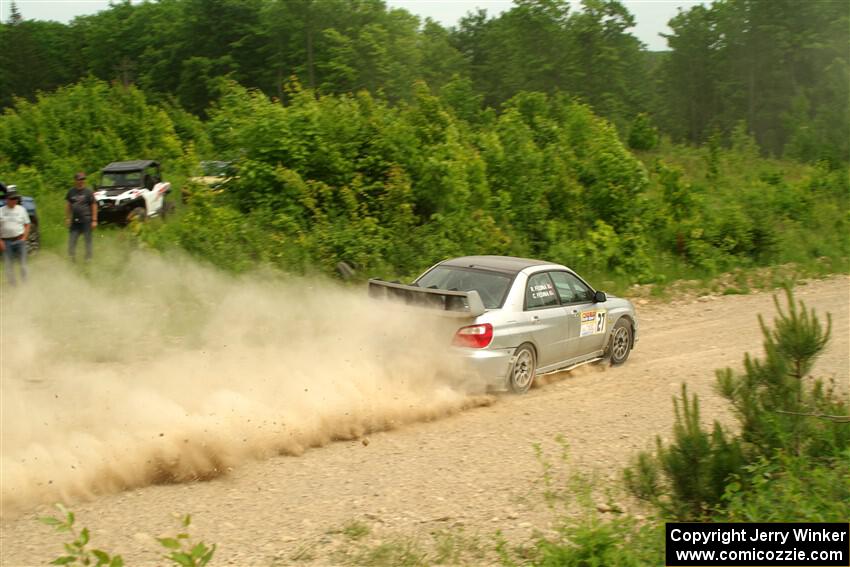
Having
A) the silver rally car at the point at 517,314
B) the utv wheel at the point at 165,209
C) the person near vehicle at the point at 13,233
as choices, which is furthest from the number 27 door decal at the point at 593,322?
the utv wheel at the point at 165,209

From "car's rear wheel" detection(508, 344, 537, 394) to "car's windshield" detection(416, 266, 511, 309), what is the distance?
684mm

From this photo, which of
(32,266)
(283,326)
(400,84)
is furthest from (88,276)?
(400,84)

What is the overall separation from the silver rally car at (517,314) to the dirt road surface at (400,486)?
1.51ft

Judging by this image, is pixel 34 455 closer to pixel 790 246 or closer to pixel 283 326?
pixel 283 326

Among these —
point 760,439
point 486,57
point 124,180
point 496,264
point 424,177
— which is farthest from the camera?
point 486,57

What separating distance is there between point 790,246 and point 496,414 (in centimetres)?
1694

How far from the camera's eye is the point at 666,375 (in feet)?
37.5

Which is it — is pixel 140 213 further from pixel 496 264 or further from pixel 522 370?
pixel 522 370

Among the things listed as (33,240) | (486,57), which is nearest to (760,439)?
(33,240)

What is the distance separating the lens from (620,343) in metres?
12.2

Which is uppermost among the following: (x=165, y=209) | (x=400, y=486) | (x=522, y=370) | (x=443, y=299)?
(x=165, y=209)

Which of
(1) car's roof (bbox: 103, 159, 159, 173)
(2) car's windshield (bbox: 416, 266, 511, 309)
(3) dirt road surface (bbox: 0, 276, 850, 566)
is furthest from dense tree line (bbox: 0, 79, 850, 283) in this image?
Answer: (3) dirt road surface (bbox: 0, 276, 850, 566)

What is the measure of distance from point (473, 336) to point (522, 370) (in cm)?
103

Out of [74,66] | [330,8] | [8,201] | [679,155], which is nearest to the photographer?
[8,201]
